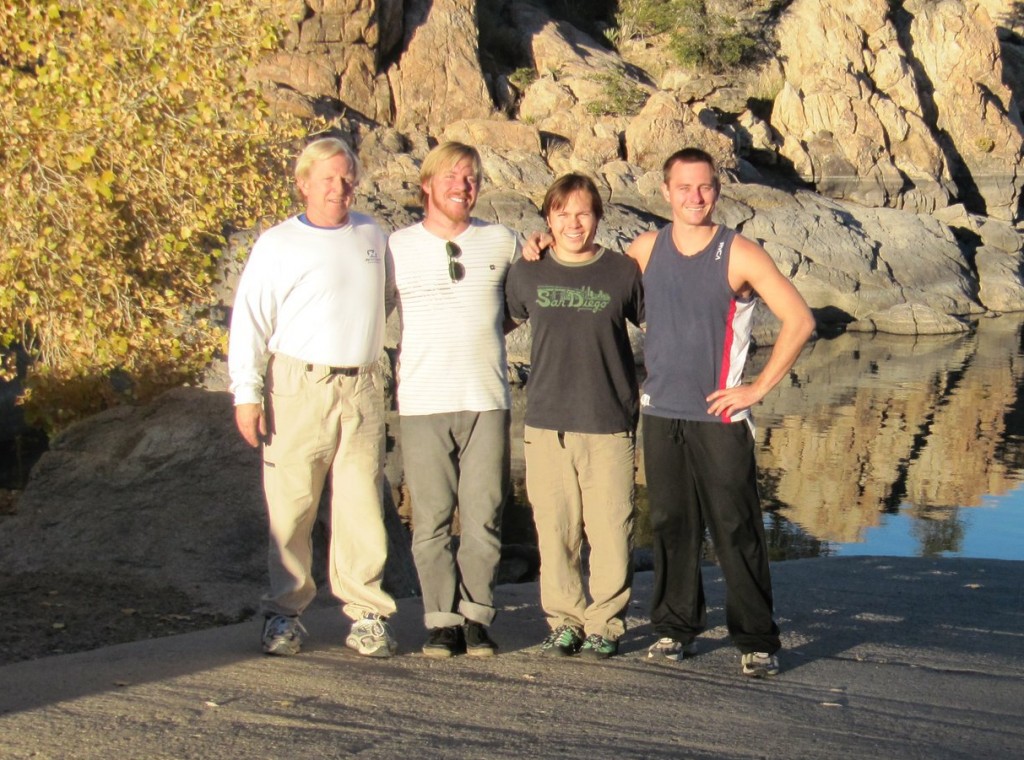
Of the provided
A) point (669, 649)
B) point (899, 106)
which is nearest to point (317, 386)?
point (669, 649)

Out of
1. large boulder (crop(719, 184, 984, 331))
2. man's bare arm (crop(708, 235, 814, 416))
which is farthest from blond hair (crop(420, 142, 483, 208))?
large boulder (crop(719, 184, 984, 331))

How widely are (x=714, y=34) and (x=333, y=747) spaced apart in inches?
1720

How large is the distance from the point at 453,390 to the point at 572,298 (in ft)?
2.02

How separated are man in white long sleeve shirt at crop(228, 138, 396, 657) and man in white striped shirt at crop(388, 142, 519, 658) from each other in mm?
156

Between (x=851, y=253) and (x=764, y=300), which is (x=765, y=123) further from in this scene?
(x=764, y=300)

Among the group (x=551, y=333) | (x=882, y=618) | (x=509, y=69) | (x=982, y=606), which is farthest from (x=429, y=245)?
(x=509, y=69)

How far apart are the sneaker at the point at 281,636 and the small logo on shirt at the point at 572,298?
1.67 metres

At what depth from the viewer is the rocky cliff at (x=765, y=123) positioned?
34438 mm

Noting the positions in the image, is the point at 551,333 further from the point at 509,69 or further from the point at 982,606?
the point at 509,69

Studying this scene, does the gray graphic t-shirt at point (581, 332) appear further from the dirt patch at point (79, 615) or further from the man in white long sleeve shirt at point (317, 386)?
the dirt patch at point (79, 615)

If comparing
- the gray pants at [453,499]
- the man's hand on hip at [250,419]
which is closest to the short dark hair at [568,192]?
the gray pants at [453,499]

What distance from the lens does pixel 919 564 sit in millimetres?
10148

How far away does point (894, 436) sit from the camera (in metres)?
21.3

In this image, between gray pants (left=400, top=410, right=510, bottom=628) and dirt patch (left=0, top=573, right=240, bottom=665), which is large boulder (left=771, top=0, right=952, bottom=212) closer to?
dirt patch (left=0, top=573, right=240, bottom=665)
